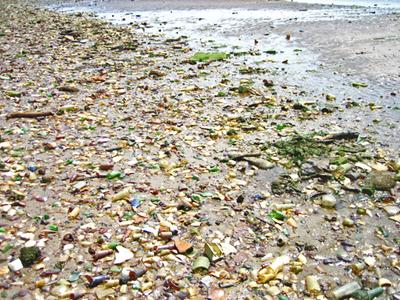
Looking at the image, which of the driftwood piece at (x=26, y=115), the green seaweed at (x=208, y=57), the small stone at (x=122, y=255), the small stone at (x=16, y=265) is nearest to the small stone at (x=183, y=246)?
the small stone at (x=122, y=255)

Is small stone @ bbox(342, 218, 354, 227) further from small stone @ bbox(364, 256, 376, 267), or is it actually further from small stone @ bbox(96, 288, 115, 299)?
small stone @ bbox(96, 288, 115, 299)

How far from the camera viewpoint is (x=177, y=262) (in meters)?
4.77

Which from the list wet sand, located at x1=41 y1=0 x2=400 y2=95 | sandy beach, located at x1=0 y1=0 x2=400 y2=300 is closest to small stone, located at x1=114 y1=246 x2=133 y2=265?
sandy beach, located at x1=0 y1=0 x2=400 y2=300

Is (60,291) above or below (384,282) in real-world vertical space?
above

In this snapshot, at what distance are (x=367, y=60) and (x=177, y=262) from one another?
1207 cm

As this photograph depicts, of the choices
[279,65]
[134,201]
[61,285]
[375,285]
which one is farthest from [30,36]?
[375,285]

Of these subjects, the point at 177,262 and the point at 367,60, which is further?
the point at 367,60

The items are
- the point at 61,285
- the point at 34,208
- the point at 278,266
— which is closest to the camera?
the point at 61,285

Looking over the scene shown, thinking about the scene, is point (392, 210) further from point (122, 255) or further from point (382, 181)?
point (122, 255)

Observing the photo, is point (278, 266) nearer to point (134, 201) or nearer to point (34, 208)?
point (134, 201)

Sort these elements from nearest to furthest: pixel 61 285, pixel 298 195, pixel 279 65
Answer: pixel 61 285, pixel 298 195, pixel 279 65

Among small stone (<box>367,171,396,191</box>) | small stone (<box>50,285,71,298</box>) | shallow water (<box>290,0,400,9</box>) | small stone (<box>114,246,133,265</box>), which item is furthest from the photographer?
shallow water (<box>290,0,400,9</box>)

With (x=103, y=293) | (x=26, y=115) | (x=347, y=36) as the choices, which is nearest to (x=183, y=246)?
(x=103, y=293)

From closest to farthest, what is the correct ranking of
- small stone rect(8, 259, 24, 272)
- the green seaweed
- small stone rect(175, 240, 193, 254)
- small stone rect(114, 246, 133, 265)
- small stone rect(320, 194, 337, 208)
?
small stone rect(8, 259, 24, 272)
small stone rect(114, 246, 133, 265)
small stone rect(175, 240, 193, 254)
small stone rect(320, 194, 337, 208)
the green seaweed
